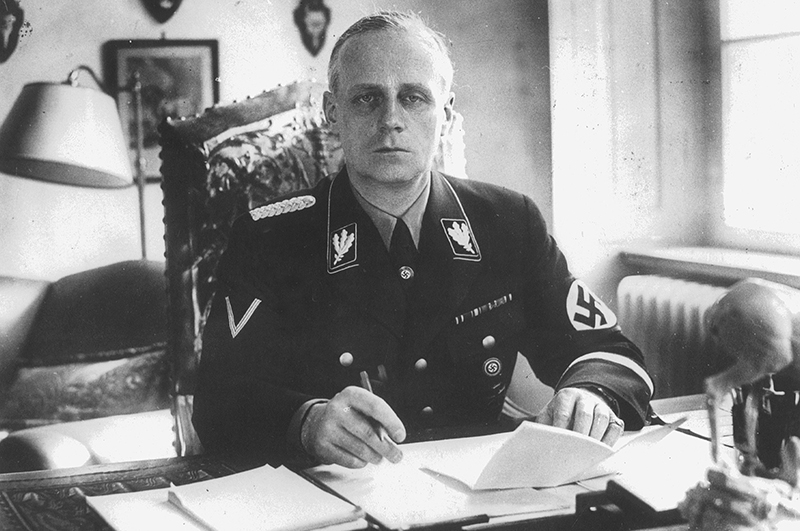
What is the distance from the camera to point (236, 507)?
2.09 feet

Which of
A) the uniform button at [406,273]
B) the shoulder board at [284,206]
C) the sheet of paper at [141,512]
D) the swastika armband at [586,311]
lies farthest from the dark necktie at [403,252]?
the sheet of paper at [141,512]

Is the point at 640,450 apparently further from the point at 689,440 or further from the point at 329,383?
the point at 329,383

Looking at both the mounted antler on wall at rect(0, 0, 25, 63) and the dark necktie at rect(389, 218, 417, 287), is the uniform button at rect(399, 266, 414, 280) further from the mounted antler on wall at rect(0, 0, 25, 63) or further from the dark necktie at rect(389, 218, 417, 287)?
the mounted antler on wall at rect(0, 0, 25, 63)

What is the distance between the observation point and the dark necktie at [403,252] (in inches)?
40.7

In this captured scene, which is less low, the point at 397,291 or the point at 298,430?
the point at 397,291

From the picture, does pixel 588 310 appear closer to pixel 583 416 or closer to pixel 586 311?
pixel 586 311

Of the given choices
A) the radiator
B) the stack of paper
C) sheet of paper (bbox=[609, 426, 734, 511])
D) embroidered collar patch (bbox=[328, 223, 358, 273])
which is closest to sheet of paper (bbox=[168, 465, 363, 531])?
the stack of paper

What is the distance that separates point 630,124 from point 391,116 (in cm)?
40

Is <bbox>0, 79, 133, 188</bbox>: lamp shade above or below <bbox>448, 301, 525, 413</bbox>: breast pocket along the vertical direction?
above

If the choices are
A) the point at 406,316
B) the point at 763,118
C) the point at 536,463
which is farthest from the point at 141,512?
the point at 763,118

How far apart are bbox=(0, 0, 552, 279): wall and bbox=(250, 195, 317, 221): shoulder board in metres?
0.15

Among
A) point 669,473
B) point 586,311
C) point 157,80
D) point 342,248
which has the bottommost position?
point 669,473

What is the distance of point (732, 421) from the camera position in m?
0.88

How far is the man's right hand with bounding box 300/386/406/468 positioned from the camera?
0.75 m
